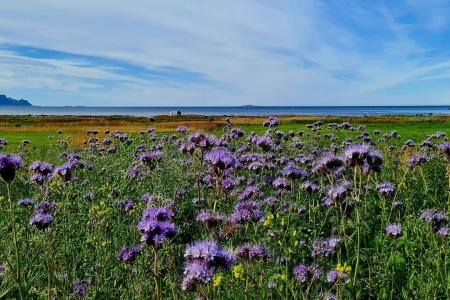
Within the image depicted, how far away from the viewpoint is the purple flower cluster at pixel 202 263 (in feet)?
9.43

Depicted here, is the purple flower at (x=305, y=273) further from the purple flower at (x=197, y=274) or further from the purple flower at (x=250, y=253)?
the purple flower at (x=197, y=274)

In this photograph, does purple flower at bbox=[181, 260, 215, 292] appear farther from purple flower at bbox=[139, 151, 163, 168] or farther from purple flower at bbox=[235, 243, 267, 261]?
purple flower at bbox=[139, 151, 163, 168]

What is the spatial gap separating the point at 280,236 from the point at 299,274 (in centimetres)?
48

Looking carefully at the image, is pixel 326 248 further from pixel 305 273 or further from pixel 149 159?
pixel 149 159

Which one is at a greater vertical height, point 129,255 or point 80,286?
point 129,255

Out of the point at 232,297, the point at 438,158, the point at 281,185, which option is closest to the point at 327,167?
the point at 281,185

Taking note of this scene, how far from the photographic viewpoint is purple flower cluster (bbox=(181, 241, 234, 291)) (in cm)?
288

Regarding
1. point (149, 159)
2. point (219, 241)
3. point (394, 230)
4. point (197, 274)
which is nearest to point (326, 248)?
point (394, 230)

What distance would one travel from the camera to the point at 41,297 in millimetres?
4219

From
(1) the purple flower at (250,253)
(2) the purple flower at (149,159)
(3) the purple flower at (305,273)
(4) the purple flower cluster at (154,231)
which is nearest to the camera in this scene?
(4) the purple flower cluster at (154,231)

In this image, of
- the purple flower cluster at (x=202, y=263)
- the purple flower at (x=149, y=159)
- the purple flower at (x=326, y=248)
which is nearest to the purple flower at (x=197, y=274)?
the purple flower cluster at (x=202, y=263)

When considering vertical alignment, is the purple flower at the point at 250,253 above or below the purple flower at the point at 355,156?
below

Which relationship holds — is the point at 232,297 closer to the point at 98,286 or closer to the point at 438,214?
the point at 98,286

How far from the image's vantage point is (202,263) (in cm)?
293
